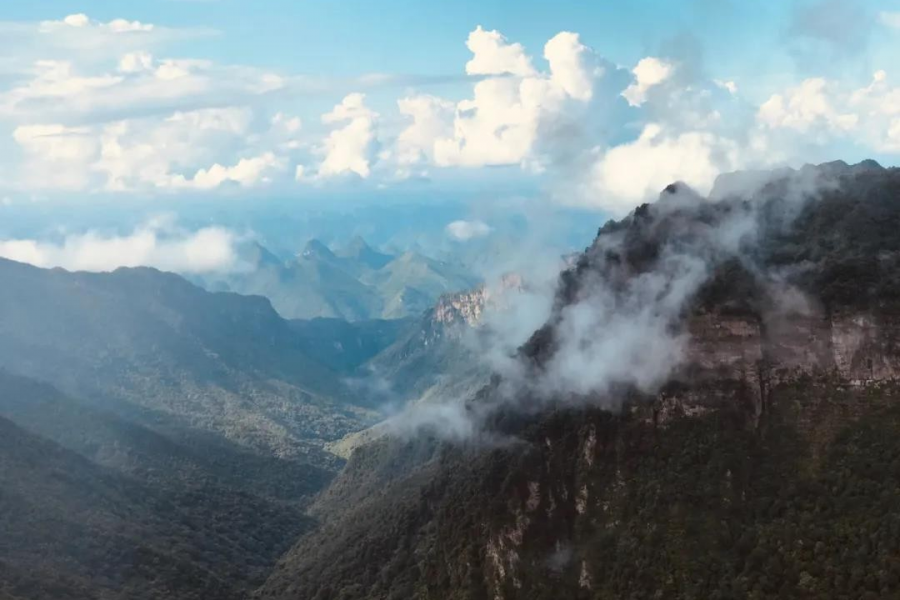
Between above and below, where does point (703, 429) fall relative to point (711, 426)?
below

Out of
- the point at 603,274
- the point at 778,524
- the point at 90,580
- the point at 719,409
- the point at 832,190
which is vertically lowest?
the point at 90,580

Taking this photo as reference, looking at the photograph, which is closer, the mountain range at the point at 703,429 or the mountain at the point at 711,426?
the mountain at the point at 711,426

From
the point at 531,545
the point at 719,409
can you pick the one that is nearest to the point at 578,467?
the point at 531,545

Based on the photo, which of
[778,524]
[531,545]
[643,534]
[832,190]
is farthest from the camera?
[832,190]

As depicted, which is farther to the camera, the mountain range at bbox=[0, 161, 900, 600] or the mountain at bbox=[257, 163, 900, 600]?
the mountain range at bbox=[0, 161, 900, 600]

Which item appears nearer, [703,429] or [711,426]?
[711,426]

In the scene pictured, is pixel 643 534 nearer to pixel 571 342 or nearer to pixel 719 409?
pixel 719 409

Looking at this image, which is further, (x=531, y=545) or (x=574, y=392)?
(x=574, y=392)

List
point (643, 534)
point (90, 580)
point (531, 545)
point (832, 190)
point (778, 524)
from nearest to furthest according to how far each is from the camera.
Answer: point (778, 524)
point (643, 534)
point (531, 545)
point (832, 190)
point (90, 580)
